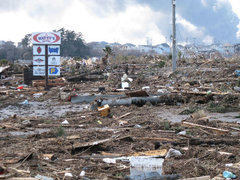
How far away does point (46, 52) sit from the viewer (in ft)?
69.9

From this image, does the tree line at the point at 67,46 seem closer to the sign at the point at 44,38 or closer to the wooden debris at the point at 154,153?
the sign at the point at 44,38

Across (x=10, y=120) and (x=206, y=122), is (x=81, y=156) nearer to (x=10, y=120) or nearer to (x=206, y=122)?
(x=206, y=122)

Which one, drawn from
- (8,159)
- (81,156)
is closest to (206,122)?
(81,156)

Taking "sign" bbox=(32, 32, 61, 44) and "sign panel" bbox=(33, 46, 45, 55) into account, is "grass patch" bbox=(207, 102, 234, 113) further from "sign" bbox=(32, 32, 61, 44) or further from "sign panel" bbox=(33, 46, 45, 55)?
"sign panel" bbox=(33, 46, 45, 55)

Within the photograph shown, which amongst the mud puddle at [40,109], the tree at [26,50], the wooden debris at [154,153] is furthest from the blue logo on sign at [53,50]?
the tree at [26,50]

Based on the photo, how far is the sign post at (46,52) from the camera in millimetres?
21312

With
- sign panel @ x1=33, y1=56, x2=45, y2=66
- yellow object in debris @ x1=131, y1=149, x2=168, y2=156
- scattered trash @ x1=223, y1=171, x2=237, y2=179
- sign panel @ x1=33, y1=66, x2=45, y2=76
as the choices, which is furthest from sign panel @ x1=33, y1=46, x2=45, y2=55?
scattered trash @ x1=223, y1=171, x2=237, y2=179

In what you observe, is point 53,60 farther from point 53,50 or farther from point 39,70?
point 39,70

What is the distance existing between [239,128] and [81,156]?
4396mm

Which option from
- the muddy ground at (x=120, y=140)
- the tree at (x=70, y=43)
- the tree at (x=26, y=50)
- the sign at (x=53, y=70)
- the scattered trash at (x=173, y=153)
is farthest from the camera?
the tree at (x=70, y=43)

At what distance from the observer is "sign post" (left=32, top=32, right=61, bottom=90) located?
21.3 metres

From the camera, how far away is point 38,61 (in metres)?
21.6

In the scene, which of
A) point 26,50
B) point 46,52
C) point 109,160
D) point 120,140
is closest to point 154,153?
point 109,160

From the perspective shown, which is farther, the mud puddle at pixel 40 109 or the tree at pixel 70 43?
the tree at pixel 70 43
